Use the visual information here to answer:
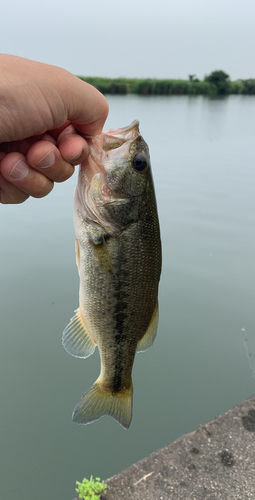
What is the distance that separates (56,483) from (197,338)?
231 centimetres

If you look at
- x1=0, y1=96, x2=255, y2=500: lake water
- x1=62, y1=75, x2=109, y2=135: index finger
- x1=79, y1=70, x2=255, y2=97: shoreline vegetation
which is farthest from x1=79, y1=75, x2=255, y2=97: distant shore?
x1=62, y1=75, x2=109, y2=135: index finger

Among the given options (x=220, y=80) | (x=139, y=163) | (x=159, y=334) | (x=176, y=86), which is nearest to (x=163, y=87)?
(x=176, y=86)

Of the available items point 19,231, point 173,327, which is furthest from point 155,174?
point 173,327

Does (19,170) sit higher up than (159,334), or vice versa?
(19,170)

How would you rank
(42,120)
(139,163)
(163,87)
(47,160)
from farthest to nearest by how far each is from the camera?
1. (163,87)
2. (139,163)
3. (47,160)
4. (42,120)

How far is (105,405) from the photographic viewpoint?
1.79 metres

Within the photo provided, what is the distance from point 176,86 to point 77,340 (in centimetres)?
4442

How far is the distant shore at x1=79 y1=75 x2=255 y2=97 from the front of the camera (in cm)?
3266

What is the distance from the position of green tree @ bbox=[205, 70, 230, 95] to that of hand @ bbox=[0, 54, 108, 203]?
56527mm

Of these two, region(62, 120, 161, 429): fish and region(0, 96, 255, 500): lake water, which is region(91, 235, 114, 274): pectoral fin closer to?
region(62, 120, 161, 429): fish

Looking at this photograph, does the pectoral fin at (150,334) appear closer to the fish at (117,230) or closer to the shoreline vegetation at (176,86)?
the fish at (117,230)

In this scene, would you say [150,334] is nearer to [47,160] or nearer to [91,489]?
[47,160]

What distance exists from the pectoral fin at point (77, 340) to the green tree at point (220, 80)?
186 feet

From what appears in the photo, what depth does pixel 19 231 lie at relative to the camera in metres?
6.66
